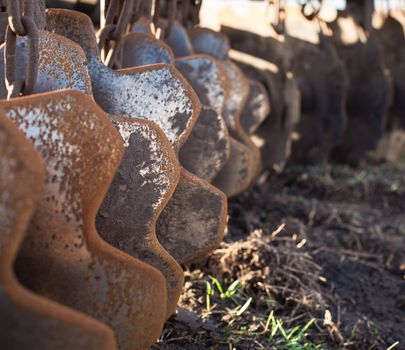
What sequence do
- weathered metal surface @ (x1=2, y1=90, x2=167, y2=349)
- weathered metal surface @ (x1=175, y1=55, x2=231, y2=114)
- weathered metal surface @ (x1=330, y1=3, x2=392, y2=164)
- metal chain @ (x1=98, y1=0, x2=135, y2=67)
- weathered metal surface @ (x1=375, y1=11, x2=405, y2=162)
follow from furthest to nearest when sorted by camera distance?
weathered metal surface @ (x1=375, y1=11, x2=405, y2=162) → weathered metal surface @ (x1=330, y1=3, x2=392, y2=164) → weathered metal surface @ (x1=175, y1=55, x2=231, y2=114) → metal chain @ (x1=98, y1=0, x2=135, y2=67) → weathered metal surface @ (x1=2, y1=90, x2=167, y2=349)

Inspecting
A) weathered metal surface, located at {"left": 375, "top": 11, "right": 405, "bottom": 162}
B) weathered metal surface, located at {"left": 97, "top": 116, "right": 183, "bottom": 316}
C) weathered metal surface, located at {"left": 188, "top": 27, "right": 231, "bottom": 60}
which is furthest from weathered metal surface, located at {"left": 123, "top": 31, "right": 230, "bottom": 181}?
weathered metal surface, located at {"left": 375, "top": 11, "right": 405, "bottom": 162}

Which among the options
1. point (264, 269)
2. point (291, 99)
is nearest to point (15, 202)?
point (264, 269)

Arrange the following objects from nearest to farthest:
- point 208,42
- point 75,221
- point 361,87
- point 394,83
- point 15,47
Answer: point 75,221
point 15,47
point 208,42
point 361,87
point 394,83

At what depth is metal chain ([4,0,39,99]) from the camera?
4.03 ft

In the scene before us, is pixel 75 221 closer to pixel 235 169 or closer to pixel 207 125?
pixel 207 125

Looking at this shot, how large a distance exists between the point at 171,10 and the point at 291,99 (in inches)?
53.0

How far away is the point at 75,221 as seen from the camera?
109cm

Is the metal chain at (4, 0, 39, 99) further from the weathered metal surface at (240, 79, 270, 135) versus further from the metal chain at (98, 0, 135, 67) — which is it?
the weathered metal surface at (240, 79, 270, 135)

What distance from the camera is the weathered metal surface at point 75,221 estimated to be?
3.52ft

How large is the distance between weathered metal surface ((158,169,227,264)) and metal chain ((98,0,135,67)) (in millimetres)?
385

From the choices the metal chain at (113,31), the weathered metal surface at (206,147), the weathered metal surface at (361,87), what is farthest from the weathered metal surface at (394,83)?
the metal chain at (113,31)

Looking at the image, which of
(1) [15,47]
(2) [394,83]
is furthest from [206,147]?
(2) [394,83]

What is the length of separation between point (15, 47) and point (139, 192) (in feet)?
1.07

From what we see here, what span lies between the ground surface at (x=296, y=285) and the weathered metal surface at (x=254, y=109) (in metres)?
0.36
